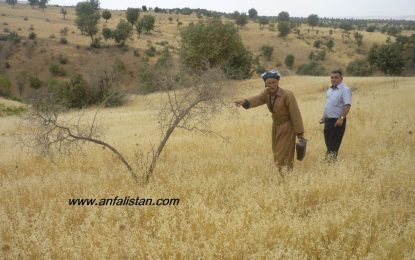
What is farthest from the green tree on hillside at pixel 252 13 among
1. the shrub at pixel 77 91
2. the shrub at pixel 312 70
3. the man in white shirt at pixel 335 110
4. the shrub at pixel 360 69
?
the man in white shirt at pixel 335 110

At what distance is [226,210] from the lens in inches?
176

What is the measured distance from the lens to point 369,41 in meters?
74.9

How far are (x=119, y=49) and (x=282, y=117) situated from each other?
183 ft

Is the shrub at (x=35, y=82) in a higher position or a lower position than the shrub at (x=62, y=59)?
lower

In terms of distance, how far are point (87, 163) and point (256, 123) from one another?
5.10 meters

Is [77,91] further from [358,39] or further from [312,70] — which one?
[358,39]

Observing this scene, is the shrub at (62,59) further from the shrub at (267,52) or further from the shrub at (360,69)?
the shrub at (360,69)

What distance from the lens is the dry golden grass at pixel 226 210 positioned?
358 cm

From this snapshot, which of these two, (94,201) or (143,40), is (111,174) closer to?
(94,201)

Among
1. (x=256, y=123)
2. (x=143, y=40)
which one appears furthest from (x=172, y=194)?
(x=143, y=40)

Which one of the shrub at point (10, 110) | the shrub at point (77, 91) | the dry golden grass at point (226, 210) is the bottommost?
the shrub at point (10, 110)

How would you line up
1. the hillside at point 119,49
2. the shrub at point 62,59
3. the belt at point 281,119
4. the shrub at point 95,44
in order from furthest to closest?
the shrub at point 95,44
the shrub at point 62,59
the hillside at point 119,49
the belt at point 281,119

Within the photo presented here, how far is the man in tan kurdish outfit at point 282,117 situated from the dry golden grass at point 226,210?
0.38 m

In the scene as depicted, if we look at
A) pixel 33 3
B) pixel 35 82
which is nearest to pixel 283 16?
pixel 33 3
